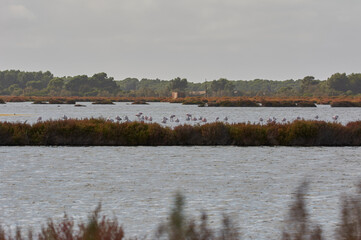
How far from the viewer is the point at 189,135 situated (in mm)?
29906

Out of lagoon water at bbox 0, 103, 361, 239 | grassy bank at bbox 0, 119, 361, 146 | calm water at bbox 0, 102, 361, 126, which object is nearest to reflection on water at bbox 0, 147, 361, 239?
lagoon water at bbox 0, 103, 361, 239

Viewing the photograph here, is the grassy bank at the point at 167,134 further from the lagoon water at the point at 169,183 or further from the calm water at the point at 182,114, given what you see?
the calm water at the point at 182,114

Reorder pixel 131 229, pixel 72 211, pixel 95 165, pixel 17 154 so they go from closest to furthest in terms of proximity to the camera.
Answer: pixel 131 229
pixel 72 211
pixel 95 165
pixel 17 154

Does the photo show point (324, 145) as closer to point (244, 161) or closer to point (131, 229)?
point (244, 161)

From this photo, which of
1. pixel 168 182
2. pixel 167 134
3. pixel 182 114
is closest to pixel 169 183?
pixel 168 182

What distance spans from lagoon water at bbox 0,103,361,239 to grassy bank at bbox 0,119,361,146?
141 centimetres

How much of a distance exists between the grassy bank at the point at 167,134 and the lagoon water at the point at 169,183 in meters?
1.41

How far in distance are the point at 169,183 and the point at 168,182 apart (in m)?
0.19

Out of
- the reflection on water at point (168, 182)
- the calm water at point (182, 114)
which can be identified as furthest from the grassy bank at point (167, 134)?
the calm water at point (182, 114)

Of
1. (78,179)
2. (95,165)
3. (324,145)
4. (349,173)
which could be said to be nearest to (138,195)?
(78,179)

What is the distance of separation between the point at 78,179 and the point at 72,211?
16.9 feet

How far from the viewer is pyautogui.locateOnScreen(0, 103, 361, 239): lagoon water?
12.9m

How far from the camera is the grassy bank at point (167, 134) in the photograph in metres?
29.2

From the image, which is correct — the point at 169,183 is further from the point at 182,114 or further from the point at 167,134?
the point at 182,114
